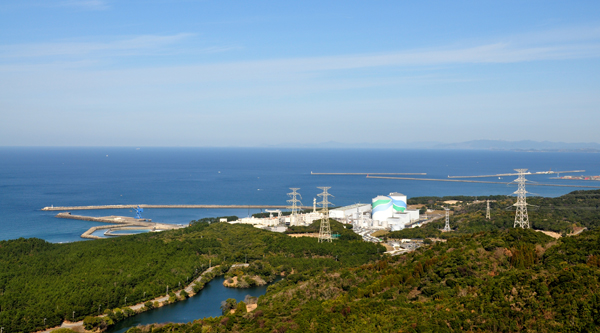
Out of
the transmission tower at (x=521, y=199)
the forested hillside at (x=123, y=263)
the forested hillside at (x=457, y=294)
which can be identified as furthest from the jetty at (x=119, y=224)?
the transmission tower at (x=521, y=199)

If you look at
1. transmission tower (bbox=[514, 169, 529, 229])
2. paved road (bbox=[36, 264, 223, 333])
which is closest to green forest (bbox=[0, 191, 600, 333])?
paved road (bbox=[36, 264, 223, 333])

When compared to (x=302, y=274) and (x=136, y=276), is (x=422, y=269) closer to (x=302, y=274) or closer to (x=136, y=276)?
(x=302, y=274)

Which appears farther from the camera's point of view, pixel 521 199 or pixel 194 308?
pixel 521 199

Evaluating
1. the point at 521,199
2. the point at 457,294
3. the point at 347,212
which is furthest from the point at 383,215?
the point at 457,294

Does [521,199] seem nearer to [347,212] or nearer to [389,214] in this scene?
[389,214]

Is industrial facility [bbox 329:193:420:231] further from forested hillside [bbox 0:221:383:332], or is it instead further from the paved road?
the paved road

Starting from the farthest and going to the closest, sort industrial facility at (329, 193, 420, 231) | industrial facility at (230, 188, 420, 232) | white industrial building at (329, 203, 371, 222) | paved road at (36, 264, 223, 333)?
white industrial building at (329, 203, 371, 222) → industrial facility at (329, 193, 420, 231) → industrial facility at (230, 188, 420, 232) → paved road at (36, 264, 223, 333)

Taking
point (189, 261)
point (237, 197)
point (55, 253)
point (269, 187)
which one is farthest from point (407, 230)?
point (269, 187)

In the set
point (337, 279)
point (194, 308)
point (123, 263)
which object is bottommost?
point (194, 308)
